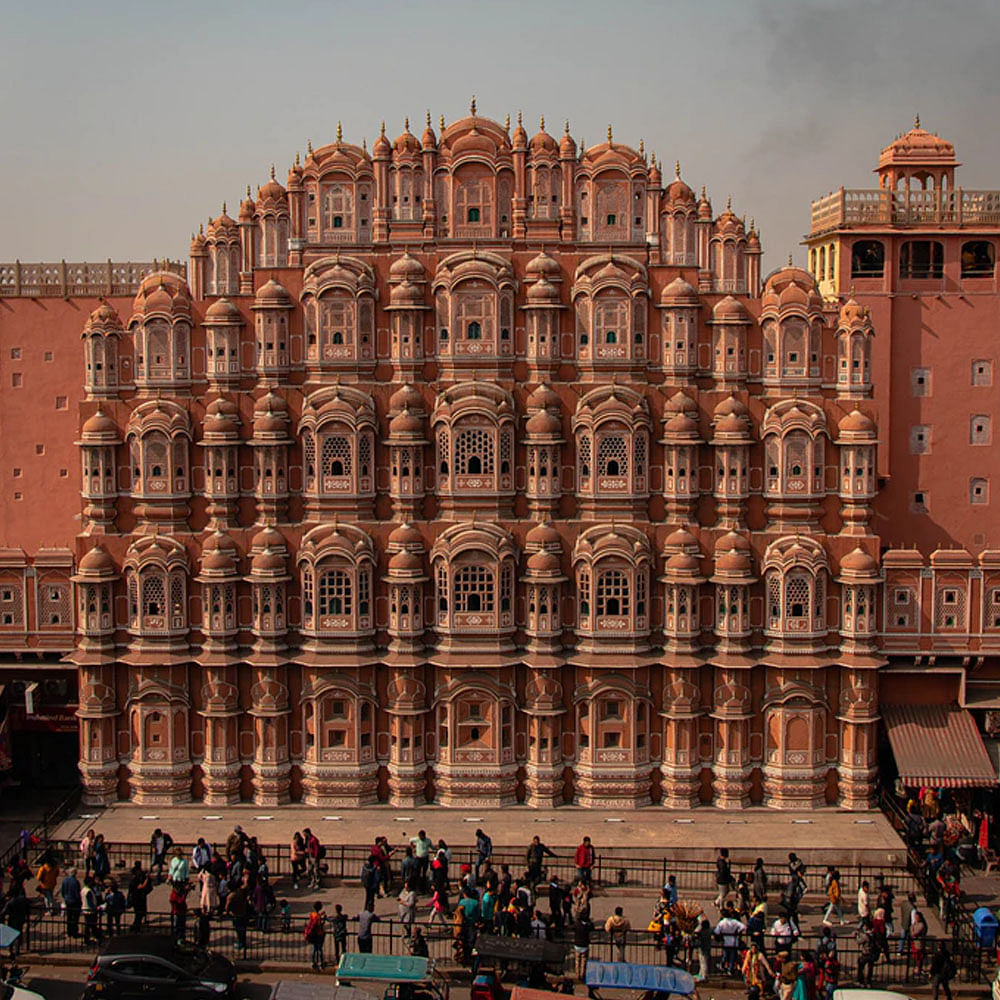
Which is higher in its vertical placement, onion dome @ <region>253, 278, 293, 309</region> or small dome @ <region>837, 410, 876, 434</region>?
onion dome @ <region>253, 278, 293, 309</region>

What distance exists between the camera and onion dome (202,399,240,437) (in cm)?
5281

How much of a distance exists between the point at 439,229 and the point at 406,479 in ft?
30.5

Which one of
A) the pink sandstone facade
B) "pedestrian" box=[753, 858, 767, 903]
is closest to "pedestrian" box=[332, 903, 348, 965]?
the pink sandstone facade

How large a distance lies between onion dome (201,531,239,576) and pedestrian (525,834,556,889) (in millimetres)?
14682

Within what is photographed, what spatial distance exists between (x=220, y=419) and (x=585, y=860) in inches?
791

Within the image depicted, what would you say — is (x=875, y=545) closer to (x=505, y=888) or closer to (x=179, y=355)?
(x=505, y=888)

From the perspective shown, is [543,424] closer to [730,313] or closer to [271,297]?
[730,313]

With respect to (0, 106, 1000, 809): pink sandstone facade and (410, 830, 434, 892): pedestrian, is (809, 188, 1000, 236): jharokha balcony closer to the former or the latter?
(0, 106, 1000, 809): pink sandstone facade

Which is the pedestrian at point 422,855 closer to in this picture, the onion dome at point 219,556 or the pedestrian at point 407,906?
the pedestrian at point 407,906

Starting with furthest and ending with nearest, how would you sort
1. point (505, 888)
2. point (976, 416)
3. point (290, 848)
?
point (976, 416), point (290, 848), point (505, 888)

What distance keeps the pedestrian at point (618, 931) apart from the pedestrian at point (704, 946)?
1.93 metres

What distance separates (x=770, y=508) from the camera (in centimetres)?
5294

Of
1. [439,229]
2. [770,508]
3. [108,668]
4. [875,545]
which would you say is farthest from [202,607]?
[875,545]

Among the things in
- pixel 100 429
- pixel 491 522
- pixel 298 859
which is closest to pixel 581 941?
pixel 298 859
